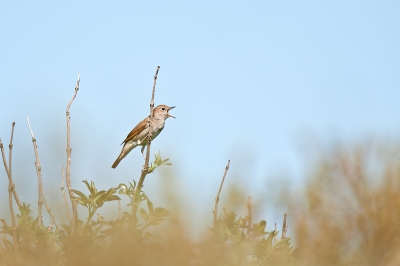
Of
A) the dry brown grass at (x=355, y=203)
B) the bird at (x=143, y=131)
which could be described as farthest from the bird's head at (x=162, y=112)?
the dry brown grass at (x=355, y=203)

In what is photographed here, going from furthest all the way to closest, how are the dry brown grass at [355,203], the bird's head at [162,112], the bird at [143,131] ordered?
the bird at [143,131]
the bird's head at [162,112]
the dry brown grass at [355,203]

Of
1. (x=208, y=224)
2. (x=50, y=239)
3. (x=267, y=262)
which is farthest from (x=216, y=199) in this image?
(x=50, y=239)

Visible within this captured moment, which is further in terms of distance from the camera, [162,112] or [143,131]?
[143,131]

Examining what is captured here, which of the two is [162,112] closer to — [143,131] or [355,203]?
[143,131]

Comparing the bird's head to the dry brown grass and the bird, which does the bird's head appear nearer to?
the bird

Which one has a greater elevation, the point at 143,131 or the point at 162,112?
the point at 162,112

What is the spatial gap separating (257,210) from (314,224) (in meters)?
3.44

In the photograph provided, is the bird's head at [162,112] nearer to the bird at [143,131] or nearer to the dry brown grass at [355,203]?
the bird at [143,131]

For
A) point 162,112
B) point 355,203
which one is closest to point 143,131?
point 162,112

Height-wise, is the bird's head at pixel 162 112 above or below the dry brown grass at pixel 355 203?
above

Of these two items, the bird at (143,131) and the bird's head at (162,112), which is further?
the bird at (143,131)

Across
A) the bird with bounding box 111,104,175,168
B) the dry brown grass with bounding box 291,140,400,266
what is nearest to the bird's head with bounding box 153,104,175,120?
the bird with bounding box 111,104,175,168

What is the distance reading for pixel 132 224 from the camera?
7.90 ft

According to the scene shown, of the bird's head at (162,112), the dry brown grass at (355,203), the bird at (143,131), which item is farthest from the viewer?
the bird at (143,131)
